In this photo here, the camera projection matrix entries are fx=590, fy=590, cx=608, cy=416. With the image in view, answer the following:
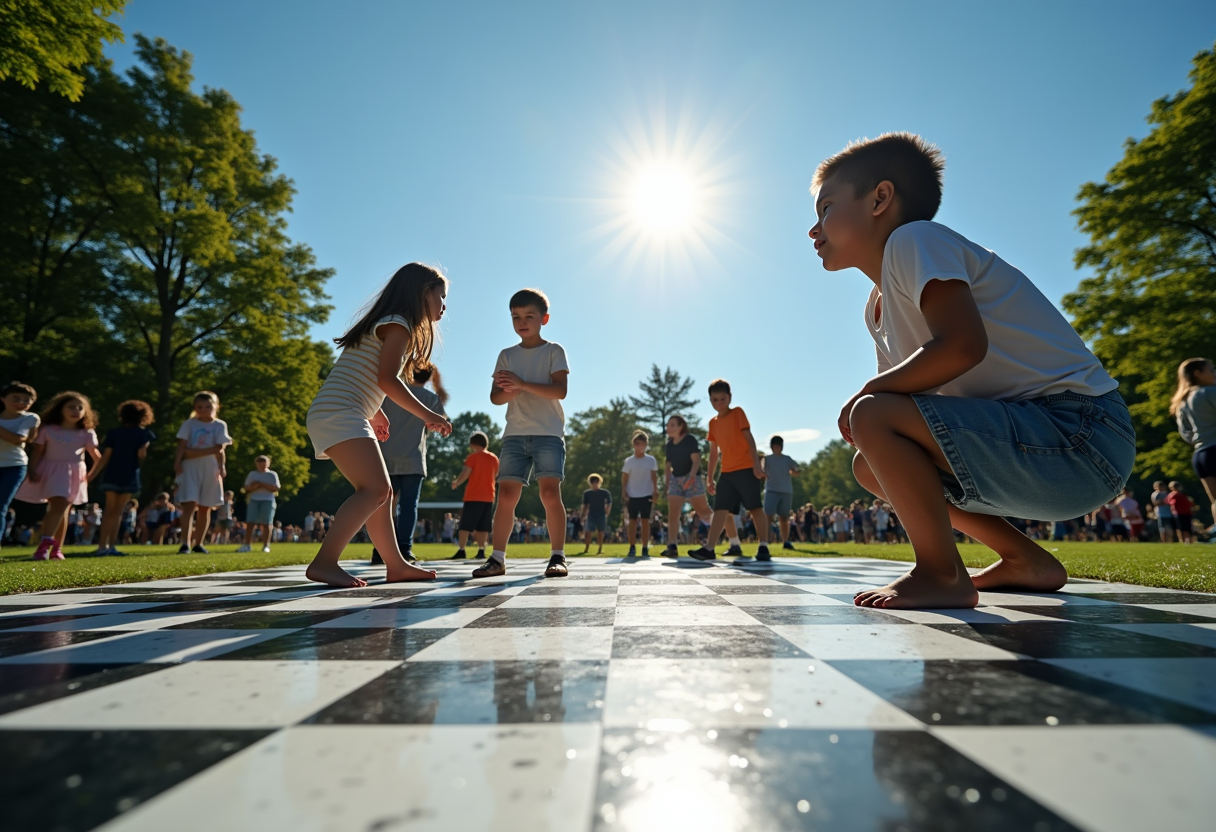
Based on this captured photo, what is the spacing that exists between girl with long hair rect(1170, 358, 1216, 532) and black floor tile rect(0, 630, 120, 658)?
9.66 meters

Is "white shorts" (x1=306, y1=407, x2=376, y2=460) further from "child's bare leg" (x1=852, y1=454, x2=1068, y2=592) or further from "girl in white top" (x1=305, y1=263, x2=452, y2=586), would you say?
"child's bare leg" (x1=852, y1=454, x2=1068, y2=592)

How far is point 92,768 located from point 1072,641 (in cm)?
202

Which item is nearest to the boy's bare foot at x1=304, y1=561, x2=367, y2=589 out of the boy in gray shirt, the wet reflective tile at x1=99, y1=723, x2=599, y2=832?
the wet reflective tile at x1=99, y1=723, x2=599, y2=832

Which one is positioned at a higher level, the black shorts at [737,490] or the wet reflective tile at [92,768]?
the black shorts at [737,490]

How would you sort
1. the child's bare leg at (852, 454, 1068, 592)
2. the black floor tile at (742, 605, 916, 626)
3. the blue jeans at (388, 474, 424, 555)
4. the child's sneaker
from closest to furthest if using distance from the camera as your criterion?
the black floor tile at (742, 605, 916, 626), the child's bare leg at (852, 454, 1068, 592), the child's sneaker, the blue jeans at (388, 474, 424, 555)

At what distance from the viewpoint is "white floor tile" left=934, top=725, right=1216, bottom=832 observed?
0.62 meters

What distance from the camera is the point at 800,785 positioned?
0.70 m

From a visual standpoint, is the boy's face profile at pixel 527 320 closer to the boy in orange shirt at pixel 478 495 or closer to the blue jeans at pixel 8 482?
the boy in orange shirt at pixel 478 495

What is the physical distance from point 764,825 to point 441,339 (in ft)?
12.1

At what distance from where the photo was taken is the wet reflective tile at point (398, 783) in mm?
625

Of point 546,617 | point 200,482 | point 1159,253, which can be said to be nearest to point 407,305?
point 546,617

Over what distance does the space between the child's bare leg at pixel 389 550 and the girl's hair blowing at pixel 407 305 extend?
92 cm

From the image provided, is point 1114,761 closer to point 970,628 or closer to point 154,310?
point 970,628

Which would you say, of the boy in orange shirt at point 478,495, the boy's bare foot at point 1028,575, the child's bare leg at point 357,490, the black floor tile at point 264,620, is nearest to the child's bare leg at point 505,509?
the child's bare leg at point 357,490
